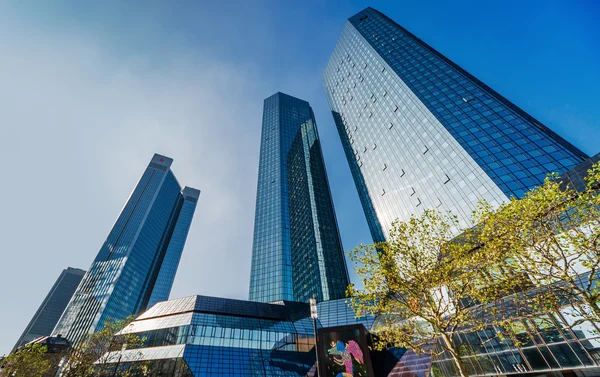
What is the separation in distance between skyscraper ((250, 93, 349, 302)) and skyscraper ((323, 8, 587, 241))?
49.9 metres

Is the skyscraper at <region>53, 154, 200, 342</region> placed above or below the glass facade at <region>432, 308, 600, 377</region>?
above

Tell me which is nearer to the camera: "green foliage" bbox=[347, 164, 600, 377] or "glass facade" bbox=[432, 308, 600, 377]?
"green foliage" bbox=[347, 164, 600, 377]

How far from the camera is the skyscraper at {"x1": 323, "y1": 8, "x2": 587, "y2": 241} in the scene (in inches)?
1811

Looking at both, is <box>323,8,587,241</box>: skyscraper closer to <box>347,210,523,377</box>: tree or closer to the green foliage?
the green foliage

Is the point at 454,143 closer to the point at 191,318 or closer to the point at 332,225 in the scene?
the point at 191,318

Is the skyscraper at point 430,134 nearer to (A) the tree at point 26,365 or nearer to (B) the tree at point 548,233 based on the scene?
(B) the tree at point 548,233

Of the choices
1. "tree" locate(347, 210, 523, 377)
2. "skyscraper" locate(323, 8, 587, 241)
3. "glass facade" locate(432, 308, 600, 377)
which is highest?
"skyscraper" locate(323, 8, 587, 241)

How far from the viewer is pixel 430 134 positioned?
2341 inches

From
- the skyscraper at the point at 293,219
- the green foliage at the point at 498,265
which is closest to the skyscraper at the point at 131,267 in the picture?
the skyscraper at the point at 293,219

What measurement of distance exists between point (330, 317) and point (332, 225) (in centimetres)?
8454

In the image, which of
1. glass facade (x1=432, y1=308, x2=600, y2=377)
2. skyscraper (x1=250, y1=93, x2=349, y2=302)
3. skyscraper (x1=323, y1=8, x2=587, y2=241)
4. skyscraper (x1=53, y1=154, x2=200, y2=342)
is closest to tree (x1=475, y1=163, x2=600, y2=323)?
glass facade (x1=432, y1=308, x2=600, y2=377)

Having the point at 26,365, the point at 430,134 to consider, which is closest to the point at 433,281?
the point at 430,134

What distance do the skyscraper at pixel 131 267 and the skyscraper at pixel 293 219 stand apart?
81.0m

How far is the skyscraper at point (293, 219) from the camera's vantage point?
10606cm
